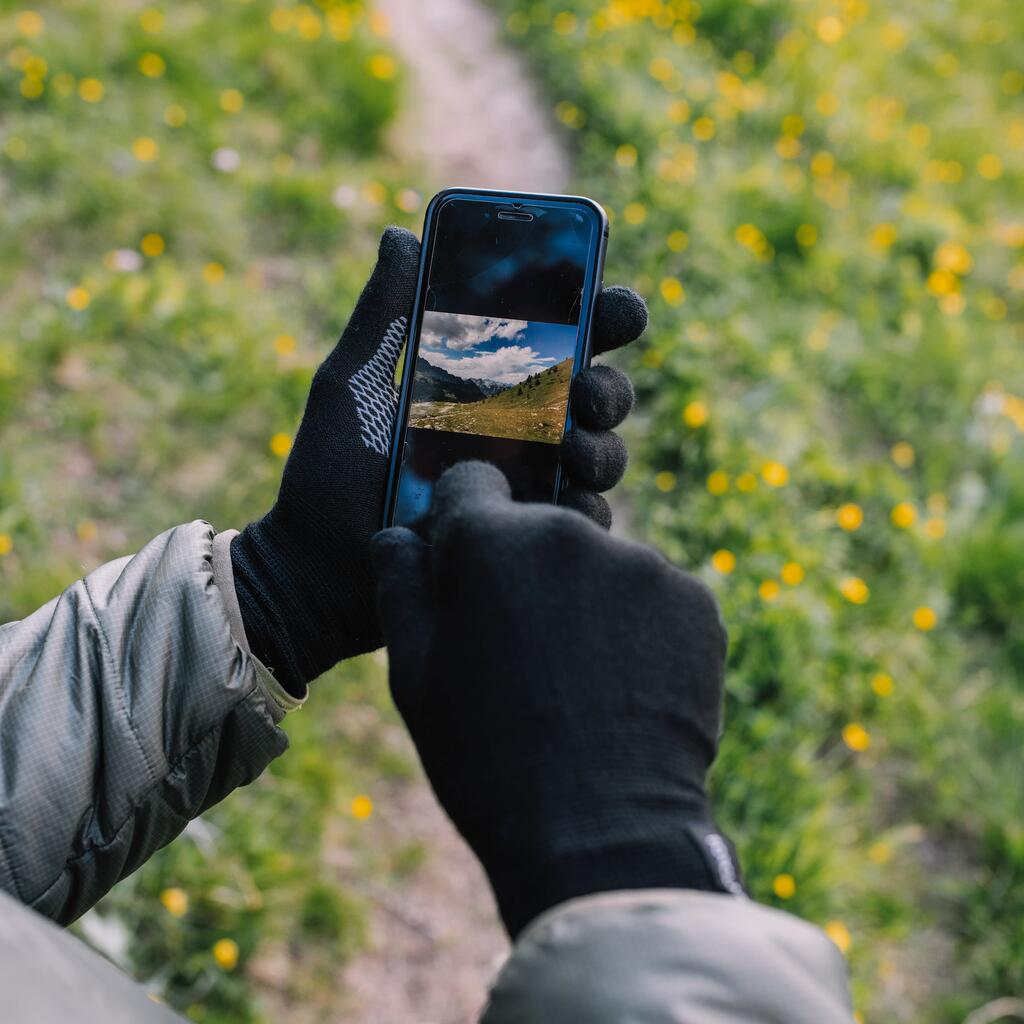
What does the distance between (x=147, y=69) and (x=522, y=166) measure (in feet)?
4.69

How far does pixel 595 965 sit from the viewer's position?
82 cm

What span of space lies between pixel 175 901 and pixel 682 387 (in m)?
1.98

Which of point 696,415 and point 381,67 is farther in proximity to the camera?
point 381,67

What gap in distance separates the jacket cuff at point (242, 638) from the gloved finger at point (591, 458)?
54cm

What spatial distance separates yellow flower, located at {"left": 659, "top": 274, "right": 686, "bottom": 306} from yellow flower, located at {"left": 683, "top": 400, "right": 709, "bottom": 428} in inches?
19.1

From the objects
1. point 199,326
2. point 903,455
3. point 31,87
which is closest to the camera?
point 199,326

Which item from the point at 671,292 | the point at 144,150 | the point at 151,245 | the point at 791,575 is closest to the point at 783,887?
the point at 791,575

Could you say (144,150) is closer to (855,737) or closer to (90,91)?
(90,91)

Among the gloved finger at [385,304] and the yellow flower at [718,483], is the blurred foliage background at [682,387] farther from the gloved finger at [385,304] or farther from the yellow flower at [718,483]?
the gloved finger at [385,304]

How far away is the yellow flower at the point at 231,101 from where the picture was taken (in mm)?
3361

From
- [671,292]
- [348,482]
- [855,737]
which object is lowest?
[855,737]

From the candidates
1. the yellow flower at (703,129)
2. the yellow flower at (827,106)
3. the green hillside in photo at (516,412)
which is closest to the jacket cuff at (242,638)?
the green hillside in photo at (516,412)

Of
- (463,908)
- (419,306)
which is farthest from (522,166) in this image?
(463,908)

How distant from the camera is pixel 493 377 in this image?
4.99 feet
